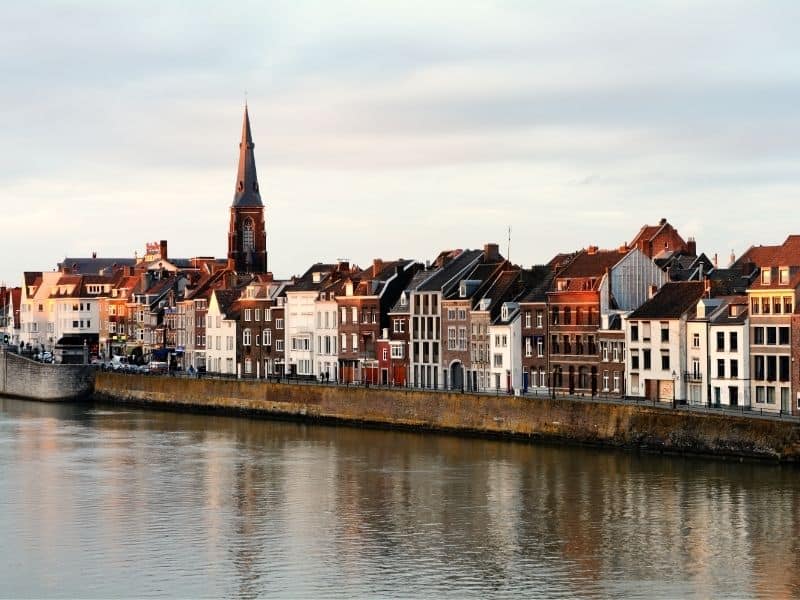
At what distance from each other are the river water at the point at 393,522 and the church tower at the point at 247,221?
7980cm

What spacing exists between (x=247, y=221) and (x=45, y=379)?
40.8m

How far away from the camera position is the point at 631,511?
5762 centimetres

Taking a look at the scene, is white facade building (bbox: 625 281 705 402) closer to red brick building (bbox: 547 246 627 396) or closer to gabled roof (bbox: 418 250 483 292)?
red brick building (bbox: 547 246 627 396)

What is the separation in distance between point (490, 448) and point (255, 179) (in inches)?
3490

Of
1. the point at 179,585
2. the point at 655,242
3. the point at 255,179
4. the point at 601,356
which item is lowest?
the point at 179,585

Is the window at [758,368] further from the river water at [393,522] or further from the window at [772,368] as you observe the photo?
the river water at [393,522]

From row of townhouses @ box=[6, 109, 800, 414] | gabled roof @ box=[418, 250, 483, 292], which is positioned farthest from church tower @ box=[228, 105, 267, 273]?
gabled roof @ box=[418, 250, 483, 292]

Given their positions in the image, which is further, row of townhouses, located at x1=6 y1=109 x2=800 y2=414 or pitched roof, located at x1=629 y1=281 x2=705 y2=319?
pitched roof, located at x1=629 y1=281 x2=705 y2=319

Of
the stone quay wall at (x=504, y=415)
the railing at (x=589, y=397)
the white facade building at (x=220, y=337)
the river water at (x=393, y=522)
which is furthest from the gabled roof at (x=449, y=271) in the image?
the white facade building at (x=220, y=337)

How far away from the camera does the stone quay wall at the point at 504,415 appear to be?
66750 mm

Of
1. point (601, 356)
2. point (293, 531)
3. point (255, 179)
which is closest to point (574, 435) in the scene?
point (601, 356)

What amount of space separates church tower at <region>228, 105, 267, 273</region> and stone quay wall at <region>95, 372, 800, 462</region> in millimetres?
48256

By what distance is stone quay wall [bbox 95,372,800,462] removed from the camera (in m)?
66.8

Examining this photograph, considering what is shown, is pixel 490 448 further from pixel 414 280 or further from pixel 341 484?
pixel 414 280
